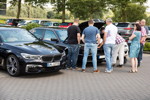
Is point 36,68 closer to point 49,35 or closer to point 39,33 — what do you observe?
point 49,35

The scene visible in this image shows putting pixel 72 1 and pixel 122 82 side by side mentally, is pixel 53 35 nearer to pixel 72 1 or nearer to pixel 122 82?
pixel 122 82

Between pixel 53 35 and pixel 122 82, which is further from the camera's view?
pixel 53 35

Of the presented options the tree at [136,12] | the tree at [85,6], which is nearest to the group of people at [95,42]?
the tree at [85,6]

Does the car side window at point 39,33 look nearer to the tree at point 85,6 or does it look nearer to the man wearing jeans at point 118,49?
the man wearing jeans at point 118,49

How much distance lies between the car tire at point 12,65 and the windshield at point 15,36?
0.91 metres

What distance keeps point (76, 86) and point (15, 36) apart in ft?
10.9

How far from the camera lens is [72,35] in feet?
32.4

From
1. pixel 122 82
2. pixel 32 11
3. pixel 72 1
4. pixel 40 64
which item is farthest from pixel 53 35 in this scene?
pixel 32 11

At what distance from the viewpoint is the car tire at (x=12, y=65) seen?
27.3 ft

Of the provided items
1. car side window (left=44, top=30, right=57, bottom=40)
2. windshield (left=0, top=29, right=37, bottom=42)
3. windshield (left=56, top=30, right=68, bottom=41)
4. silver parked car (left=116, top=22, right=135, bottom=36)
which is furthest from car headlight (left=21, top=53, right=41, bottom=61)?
silver parked car (left=116, top=22, right=135, bottom=36)

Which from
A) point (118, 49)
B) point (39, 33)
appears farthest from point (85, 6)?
point (118, 49)

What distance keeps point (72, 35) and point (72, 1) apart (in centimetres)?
3281

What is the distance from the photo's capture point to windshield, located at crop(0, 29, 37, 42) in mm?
9332

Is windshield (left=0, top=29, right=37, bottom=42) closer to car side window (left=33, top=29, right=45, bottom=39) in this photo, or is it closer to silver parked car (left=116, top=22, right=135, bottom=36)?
car side window (left=33, top=29, right=45, bottom=39)
